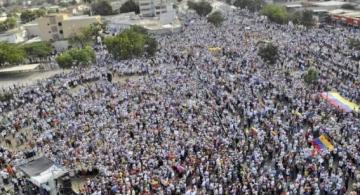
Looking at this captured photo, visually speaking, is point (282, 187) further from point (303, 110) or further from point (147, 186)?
point (303, 110)

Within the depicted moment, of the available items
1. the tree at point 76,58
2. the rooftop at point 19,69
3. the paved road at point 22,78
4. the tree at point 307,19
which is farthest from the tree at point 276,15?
the rooftop at point 19,69

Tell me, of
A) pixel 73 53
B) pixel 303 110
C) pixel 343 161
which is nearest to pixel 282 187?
pixel 343 161

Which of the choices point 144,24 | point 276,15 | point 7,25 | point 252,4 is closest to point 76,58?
point 144,24

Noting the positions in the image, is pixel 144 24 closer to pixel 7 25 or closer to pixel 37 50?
pixel 37 50

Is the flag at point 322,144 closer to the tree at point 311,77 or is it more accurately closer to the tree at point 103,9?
the tree at point 311,77

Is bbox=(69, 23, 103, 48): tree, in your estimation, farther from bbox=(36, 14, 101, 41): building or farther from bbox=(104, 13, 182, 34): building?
bbox=(36, 14, 101, 41): building
